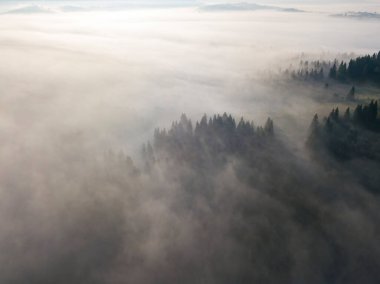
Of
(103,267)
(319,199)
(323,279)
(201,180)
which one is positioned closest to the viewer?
(323,279)

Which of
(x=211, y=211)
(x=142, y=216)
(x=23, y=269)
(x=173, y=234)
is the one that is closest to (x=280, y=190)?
(x=211, y=211)

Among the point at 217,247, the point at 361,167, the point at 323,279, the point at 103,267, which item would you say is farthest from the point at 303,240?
the point at 103,267

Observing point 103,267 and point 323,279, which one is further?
point 103,267

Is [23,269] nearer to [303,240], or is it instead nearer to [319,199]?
[303,240]

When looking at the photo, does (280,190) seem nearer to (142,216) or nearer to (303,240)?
(303,240)

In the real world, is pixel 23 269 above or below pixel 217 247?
below

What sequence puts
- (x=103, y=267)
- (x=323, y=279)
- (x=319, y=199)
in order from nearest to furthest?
(x=323, y=279) < (x=103, y=267) < (x=319, y=199)

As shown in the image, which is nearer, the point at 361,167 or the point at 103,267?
the point at 103,267

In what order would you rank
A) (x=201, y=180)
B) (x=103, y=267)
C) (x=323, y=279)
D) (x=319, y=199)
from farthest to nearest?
(x=201, y=180)
(x=319, y=199)
(x=103, y=267)
(x=323, y=279)

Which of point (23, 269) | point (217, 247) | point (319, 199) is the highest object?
point (319, 199)
